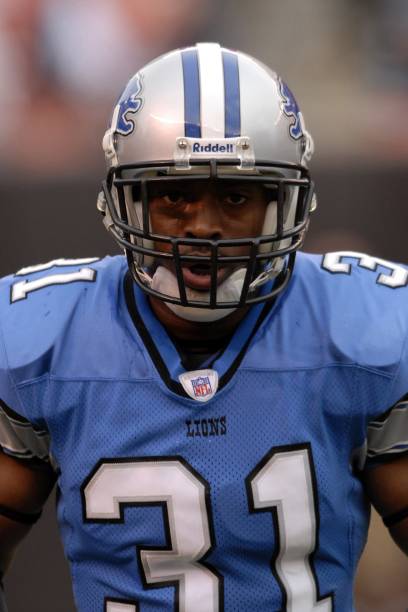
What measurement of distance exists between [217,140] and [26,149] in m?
1.44

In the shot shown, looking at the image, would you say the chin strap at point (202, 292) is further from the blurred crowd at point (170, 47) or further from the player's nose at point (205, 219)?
the blurred crowd at point (170, 47)

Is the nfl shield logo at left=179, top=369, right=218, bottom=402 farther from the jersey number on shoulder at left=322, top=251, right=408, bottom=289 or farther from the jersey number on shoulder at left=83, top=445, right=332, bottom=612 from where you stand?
the jersey number on shoulder at left=322, top=251, right=408, bottom=289

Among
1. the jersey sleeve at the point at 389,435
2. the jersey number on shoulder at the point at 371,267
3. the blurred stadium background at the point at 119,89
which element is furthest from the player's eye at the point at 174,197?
the blurred stadium background at the point at 119,89

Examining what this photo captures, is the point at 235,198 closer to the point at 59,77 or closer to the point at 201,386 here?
the point at 201,386

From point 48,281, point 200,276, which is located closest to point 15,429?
point 48,281

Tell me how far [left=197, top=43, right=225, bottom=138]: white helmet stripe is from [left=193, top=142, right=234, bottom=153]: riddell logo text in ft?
0.05

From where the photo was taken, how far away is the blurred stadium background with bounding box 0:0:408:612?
276 centimetres

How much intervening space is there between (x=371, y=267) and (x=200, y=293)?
304 mm

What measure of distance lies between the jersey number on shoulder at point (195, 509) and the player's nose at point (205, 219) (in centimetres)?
29

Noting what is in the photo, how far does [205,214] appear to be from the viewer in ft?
4.59

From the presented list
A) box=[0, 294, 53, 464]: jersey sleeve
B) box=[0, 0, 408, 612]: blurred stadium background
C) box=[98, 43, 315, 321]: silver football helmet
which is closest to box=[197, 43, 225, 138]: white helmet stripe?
box=[98, 43, 315, 321]: silver football helmet

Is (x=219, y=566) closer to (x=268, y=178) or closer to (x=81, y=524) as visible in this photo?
(x=81, y=524)

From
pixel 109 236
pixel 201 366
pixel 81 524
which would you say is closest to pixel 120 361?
pixel 201 366

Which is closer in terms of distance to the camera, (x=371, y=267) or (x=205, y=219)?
(x=205, y=219)
